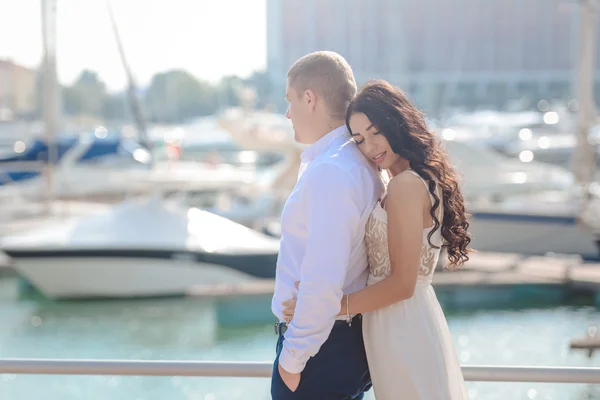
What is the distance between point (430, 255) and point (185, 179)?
14092 millimetres

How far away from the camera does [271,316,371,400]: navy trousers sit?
6.82 feet

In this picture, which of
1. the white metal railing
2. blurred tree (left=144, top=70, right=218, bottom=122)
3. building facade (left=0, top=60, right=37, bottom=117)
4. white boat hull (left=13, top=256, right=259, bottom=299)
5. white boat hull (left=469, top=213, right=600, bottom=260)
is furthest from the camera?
blurred tree (left=144, top=70, right=218, bottom=122)

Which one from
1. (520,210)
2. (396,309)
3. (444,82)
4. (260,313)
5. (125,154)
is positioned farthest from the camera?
(444,82)

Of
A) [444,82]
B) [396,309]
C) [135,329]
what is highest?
[396,309]

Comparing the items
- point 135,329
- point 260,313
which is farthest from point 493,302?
point 135,329

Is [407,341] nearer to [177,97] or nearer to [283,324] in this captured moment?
[283,324]

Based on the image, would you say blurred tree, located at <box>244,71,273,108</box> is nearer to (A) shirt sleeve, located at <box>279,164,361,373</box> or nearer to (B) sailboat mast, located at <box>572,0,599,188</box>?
(B) sailboat mast, located at <box>572,0,599,188</box>

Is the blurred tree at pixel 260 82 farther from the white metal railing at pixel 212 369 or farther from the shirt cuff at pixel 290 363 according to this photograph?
the shirt cuff at pixel 290 363

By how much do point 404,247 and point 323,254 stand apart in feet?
0.62

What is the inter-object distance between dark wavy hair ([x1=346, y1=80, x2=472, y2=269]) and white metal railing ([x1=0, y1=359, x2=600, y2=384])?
491 millimetres

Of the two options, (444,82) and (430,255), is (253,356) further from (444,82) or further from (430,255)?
(444,82)

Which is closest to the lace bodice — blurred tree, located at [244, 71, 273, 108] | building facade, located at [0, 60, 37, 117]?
building facade, located at [0, 60, 37, 117]

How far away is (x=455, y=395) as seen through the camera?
6.95 feet

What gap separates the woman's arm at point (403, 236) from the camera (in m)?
2.00
